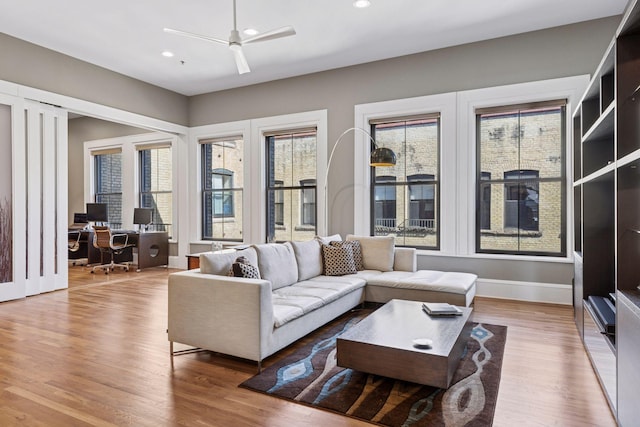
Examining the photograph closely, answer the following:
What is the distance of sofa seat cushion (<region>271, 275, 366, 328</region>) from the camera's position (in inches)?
127

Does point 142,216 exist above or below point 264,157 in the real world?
below

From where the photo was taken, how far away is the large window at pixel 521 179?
5059mm

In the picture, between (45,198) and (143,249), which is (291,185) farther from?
(45,198)

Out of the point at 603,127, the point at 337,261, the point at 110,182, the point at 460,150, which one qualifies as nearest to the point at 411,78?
the point at 460,150

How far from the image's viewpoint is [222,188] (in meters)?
7.63

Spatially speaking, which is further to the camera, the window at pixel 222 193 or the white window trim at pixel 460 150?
the window at pixel 222 193

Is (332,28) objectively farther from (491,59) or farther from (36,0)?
(36,0)

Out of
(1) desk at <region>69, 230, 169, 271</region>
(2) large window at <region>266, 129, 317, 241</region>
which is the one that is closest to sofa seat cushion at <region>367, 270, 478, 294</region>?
(2) large window at <region>266, 129, 317, 241</region>

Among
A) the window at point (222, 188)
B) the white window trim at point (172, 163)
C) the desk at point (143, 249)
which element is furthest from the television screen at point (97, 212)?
the window at point (222, 188)

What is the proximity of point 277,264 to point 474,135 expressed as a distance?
3248 millimetres

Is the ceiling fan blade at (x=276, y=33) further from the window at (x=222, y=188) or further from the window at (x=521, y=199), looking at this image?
the window at (x=222, y=188)

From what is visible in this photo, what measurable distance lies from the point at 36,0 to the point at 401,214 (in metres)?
5.12

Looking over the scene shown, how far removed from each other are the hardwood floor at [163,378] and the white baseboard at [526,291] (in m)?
0.38

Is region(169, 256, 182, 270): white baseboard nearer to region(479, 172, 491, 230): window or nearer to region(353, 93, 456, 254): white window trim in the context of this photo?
region(353, 93, 456, 254): white window trim
